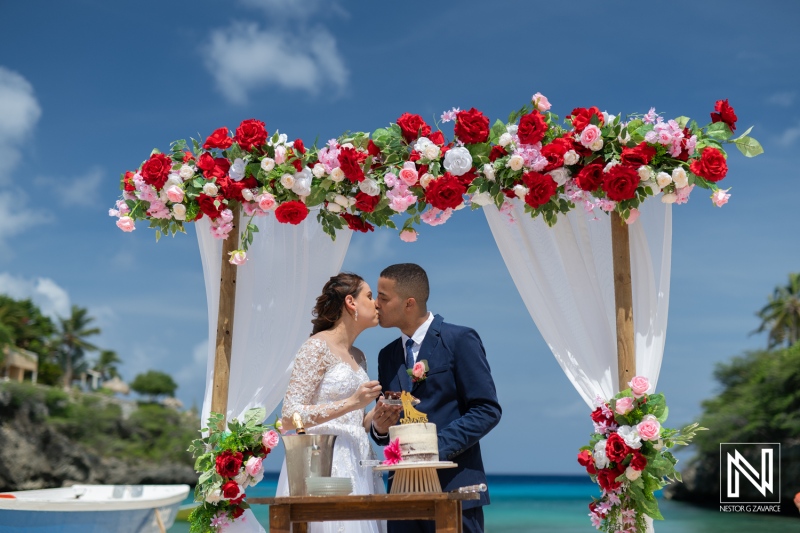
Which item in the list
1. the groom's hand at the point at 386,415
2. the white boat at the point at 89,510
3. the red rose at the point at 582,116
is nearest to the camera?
the groom's hand at the point at 386,415

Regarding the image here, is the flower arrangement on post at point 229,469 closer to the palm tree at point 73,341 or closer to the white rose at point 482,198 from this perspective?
the white rose at point 482,198

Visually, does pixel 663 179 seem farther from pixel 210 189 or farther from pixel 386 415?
pixel 210 189

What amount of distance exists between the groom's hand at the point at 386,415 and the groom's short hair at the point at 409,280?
0.73 meters

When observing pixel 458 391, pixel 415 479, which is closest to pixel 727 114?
pixel 458 391

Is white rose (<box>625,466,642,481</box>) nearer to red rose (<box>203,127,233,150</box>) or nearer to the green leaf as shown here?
the green leaf

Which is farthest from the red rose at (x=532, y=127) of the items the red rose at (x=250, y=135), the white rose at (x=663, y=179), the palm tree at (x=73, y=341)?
the palm tree at (x=73, y=341)

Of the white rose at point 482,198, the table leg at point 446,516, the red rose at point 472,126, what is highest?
the red rose at point 472,126

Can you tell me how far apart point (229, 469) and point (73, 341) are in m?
55.1

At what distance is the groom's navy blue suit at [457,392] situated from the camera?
15.5 ft

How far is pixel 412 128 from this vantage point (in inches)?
225

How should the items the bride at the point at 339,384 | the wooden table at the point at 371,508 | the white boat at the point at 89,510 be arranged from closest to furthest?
1. the wooden table at the point at 371,508
2. the bride at the point at 339,384
3. the white boat at the point at 89,510

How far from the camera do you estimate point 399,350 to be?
5191 mm

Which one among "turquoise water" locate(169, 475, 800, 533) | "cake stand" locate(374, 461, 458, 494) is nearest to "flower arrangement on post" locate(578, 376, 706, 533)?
"cake stand" locate(374, 461, 458, 494)

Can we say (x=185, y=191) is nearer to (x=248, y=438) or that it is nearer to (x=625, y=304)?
(x=248, y=438)
